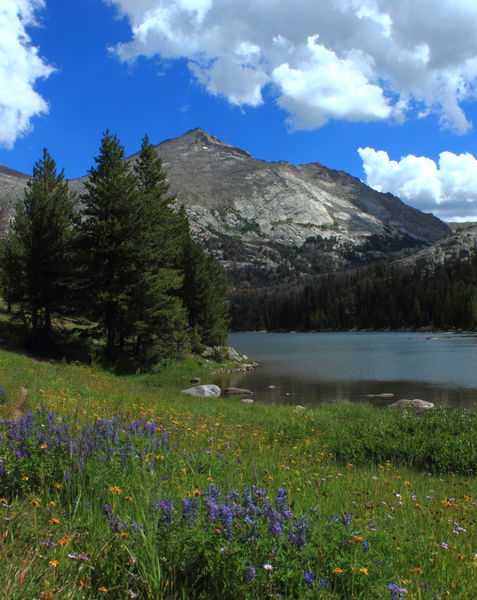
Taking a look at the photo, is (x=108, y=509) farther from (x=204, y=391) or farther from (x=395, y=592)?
(x=204, y=391)

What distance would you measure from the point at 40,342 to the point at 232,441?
26.4 metres

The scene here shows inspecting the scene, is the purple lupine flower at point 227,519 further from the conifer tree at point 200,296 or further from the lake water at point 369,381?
the conifer tree at point 200,296

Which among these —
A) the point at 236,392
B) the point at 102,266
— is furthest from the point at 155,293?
the point at 236,392

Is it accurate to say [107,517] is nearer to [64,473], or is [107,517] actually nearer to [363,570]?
[64,473]

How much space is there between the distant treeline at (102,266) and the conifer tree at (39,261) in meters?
0.07

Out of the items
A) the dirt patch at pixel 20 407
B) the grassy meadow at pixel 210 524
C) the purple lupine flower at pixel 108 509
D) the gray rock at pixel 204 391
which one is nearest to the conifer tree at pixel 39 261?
the gray rock at pixel 204 391

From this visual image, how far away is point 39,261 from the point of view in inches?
1259

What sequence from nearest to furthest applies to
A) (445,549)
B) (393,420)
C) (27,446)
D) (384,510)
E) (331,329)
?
(445,549) → (27,446) → (384,510) → (393,420) → (331,329)

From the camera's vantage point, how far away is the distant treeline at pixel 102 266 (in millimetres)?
30297

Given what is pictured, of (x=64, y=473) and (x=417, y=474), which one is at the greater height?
(x=64, y=473)

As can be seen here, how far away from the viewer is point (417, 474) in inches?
355

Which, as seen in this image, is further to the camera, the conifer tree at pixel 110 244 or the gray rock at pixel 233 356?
the gray rock at pixel 233 356

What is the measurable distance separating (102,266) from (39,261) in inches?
223

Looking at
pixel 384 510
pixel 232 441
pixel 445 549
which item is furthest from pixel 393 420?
pixel 445 549
